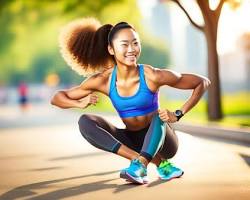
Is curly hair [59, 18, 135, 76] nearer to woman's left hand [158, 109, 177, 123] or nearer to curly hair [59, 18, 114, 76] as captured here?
curly hair [59, 18, 114, 76]

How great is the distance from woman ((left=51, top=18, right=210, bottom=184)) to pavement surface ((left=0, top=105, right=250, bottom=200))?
32 cm

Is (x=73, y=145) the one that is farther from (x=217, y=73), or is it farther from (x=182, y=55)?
(x=182, y=55)

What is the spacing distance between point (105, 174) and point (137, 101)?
141cm

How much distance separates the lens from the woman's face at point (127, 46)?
730 centimetres

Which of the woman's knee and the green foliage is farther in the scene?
the green foliage

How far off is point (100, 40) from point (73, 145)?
598cm

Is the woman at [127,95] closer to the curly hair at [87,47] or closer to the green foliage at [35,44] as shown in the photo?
the curly hair at [87,47]

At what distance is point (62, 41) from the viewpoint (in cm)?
801

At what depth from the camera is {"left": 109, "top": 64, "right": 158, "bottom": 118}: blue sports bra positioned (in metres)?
→ 7.35

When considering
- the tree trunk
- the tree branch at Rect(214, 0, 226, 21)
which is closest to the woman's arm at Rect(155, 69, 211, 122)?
the tree trunk

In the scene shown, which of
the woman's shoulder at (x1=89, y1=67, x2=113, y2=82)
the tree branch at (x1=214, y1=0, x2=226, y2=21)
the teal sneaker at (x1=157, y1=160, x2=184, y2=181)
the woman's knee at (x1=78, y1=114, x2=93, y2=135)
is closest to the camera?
the woman's knee at (x1=78, y1=114, x2=93, y2=135)

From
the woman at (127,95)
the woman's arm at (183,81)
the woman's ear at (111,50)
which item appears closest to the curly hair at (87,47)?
the woman at (127,95)

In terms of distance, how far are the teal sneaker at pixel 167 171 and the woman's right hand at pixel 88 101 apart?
1116 mm

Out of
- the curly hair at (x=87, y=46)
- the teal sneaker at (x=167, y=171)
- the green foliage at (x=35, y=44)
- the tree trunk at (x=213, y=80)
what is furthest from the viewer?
the green foliage at (x=35, y=44)
